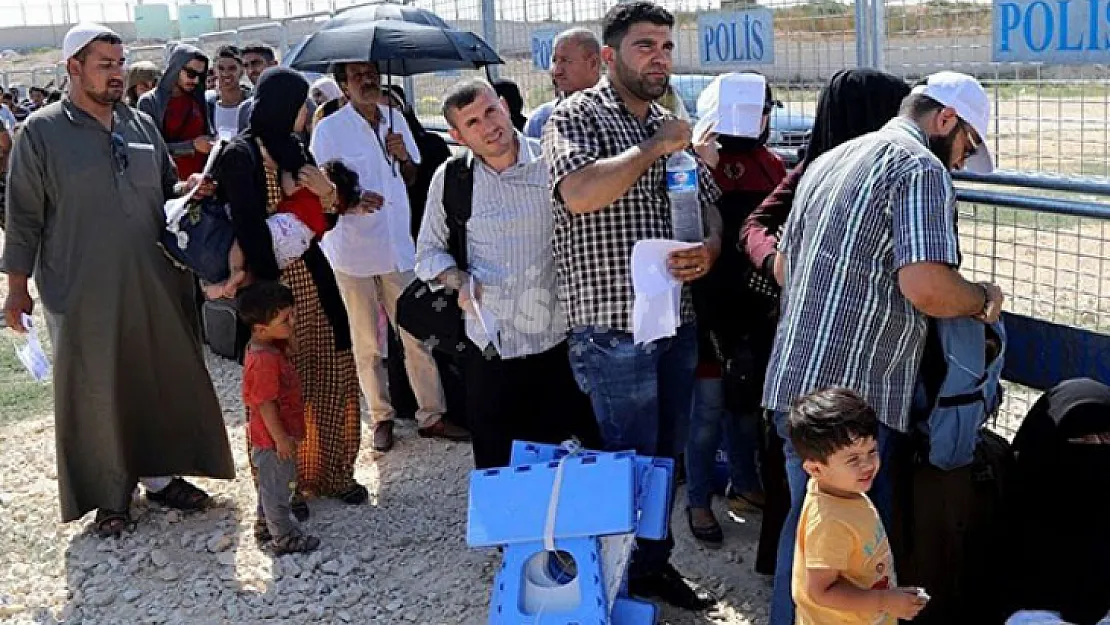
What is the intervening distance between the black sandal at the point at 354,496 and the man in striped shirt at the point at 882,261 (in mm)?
2380

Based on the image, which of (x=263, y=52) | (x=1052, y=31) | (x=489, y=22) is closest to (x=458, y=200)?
(x=1052, y=31)

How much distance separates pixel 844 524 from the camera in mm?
2654

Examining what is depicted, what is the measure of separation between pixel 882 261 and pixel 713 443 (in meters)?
1.57

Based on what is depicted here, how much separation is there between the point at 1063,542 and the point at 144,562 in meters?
3.40

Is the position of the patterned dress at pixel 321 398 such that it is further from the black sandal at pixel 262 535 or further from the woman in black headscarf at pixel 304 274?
the black sandal at pixel 262 535

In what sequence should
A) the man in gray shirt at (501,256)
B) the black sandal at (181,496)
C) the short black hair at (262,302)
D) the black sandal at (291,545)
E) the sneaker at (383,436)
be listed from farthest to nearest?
the sneaker at (383,436) < the black sandal at (181,496) < the black sandal at (291,545) < the short black hair at (262,302) < the man in gray shirt at (501,256)

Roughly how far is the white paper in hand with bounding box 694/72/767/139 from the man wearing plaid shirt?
293 mm

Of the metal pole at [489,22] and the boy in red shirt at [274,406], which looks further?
the metal pole at [489,22]

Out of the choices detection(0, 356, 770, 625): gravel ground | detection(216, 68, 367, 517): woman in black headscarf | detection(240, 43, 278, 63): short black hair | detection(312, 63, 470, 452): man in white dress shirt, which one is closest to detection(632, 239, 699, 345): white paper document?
detection(0, 356, 770, 625): gravel ground

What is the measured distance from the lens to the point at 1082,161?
3783mm

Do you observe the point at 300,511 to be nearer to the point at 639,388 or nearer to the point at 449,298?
the point at 449,298

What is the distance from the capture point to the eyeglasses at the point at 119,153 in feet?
14.7

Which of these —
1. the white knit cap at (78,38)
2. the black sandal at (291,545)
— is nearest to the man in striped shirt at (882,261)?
the black sandal at (291,545)

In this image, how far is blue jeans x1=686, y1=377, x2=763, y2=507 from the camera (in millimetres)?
4246
